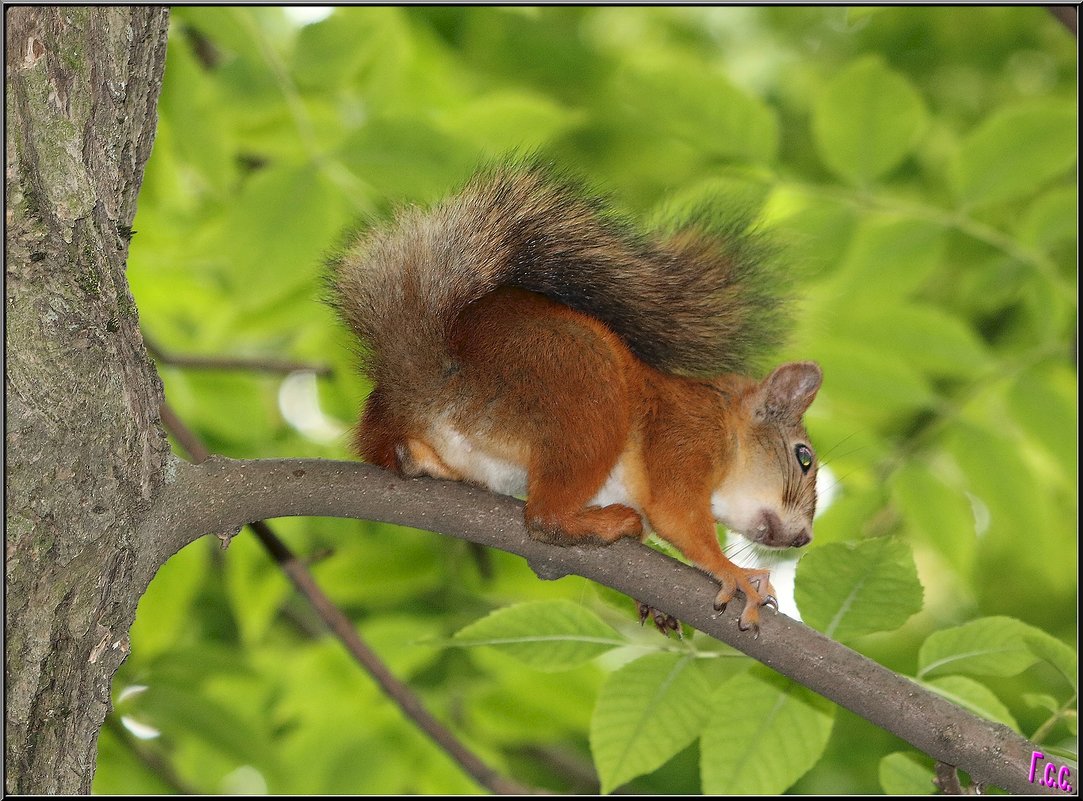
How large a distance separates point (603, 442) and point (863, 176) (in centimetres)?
113

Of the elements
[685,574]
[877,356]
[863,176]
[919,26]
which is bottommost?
[685,574]

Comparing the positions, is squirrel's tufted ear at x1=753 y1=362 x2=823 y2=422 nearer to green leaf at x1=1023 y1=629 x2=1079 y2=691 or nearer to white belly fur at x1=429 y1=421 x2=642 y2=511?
white belly fur at x1=429 y1=421 x2=642 y2=511

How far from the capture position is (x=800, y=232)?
8.14 ft

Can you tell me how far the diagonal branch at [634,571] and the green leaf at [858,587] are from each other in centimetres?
10

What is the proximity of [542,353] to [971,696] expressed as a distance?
0.89 m

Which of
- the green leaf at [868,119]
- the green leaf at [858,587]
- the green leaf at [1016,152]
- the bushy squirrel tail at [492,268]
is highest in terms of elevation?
the green leaf at [868,119]

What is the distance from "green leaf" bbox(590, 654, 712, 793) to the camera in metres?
1.75

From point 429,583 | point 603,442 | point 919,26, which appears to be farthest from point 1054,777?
point 919,26

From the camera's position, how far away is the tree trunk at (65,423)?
52.2 inches

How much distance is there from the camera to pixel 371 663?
2350 mm

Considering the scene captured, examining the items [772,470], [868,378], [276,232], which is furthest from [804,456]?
[276,232]

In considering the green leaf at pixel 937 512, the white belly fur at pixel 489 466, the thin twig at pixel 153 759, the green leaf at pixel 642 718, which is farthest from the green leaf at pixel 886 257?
the thin twig at pixel 153 759

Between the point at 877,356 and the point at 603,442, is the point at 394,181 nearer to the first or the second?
the point at 603,442

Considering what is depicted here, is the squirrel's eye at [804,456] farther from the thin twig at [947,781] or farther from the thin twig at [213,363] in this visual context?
the thin twig at [213,363]
